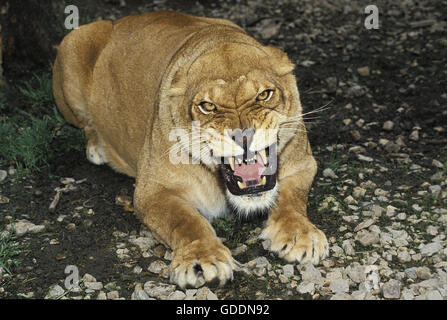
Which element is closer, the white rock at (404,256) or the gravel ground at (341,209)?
the gravel ground at (341,209)

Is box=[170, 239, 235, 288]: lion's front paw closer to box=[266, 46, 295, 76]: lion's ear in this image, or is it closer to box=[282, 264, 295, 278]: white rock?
box=[282, 264, 295, 278]: white rock

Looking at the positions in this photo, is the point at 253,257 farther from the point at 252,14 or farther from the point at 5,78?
the point at 252,14

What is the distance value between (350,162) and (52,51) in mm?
2849

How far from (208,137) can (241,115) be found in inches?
8.7

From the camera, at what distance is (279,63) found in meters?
3.40

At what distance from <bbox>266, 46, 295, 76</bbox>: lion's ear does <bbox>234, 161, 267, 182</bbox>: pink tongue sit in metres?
0.51

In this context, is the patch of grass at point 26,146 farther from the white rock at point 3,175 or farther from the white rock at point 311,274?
the white rock at point 311,274

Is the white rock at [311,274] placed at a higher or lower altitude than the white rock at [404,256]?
higher

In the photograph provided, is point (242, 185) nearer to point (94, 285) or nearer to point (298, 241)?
point (298, 241)

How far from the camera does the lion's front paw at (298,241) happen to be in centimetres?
322

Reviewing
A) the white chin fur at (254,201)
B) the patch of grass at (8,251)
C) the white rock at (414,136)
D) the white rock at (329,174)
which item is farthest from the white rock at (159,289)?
the white rock at (414,136)

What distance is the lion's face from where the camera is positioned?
10.1 feet

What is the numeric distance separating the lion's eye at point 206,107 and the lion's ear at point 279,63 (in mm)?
438

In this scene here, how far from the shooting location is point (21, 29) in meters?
5.39
